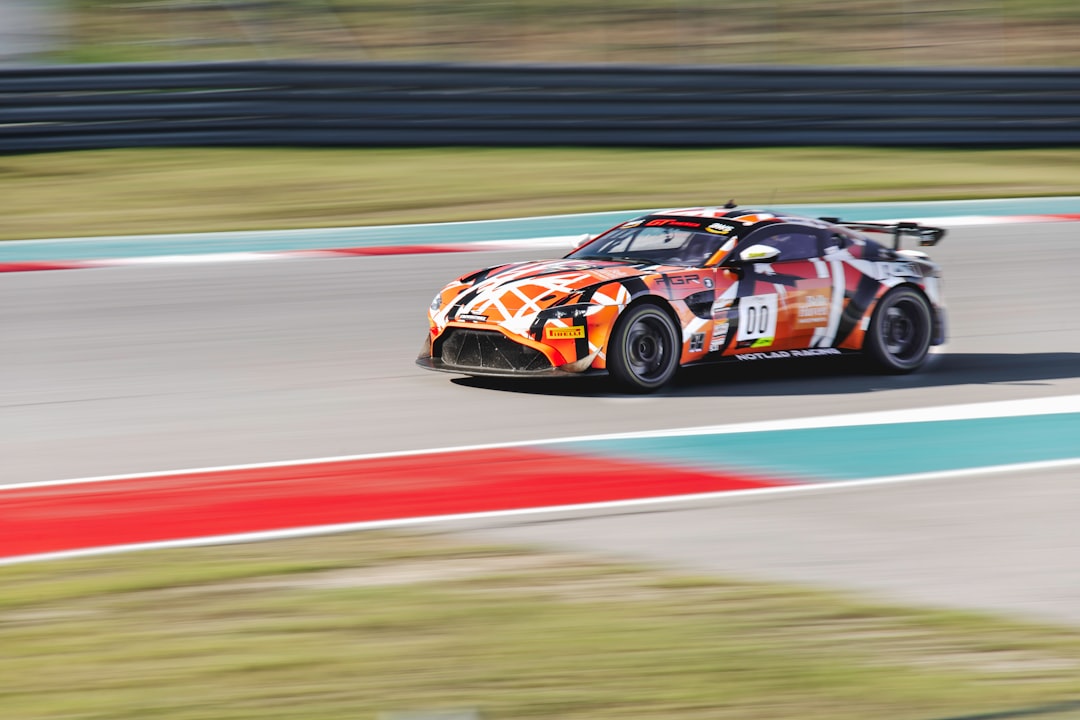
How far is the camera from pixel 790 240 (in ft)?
32.7

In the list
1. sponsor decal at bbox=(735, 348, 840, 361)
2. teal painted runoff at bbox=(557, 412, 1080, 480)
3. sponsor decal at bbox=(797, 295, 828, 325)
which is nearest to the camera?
teal painted runoff at bbox=(557, 412, 1080, 480)

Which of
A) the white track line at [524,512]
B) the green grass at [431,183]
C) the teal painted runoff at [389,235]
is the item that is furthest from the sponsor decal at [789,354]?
the green grass at [431,183]

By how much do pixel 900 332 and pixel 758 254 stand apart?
1649 mm

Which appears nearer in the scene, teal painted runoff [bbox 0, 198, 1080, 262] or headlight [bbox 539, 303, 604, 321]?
headlight [bbox 539, 303, 604, 321]

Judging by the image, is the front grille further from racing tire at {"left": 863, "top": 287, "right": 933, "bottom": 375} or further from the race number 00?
racing tire at {"left": 863, "top": 287, "right": 933, "bottom": 375}

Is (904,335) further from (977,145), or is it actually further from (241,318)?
(977,145)

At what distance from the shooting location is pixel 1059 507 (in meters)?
6.89

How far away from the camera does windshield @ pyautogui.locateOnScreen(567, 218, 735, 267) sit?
9.66 metres

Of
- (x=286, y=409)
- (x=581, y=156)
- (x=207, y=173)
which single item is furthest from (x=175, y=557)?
(x=581, y=156)

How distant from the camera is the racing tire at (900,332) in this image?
33.8ft

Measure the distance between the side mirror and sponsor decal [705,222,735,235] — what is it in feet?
0.69

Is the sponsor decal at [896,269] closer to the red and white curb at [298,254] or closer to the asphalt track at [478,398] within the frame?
the asphalt track at [478,398]

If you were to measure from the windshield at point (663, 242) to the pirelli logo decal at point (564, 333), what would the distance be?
953 millimetres

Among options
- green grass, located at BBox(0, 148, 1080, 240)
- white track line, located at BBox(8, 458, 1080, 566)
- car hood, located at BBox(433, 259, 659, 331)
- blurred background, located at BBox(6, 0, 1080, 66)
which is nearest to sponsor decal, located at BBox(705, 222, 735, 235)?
car hood, located at BBox(433, 259, 659, 331)
